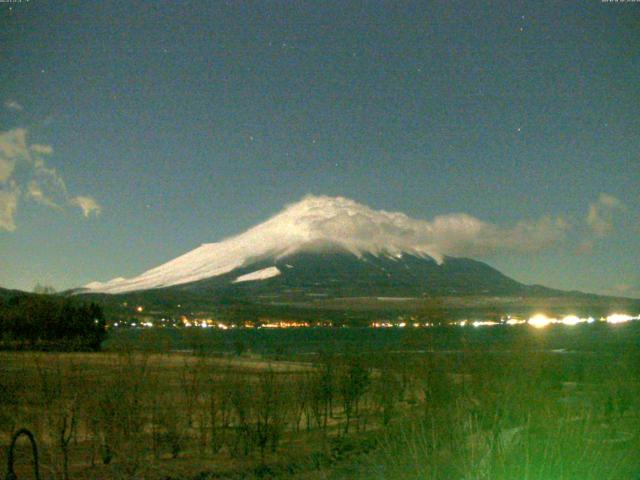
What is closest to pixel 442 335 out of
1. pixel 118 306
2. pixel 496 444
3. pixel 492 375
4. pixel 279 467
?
pixel 492 375

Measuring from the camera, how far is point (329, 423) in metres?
22.3

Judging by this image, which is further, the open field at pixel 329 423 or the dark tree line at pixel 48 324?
the dark tree line at pixel 48 324

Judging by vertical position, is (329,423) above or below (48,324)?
below

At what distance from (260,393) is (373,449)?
2.70 m

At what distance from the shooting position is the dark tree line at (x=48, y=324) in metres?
44.2

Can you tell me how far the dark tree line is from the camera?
44.2m

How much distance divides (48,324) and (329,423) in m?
31.0

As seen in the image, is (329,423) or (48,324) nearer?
(329,423)

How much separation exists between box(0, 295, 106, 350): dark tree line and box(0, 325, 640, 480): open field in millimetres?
23213

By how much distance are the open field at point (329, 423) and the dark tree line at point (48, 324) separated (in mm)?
23213

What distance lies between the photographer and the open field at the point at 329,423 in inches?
284

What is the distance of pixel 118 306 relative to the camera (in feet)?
447

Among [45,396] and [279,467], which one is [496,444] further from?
[45,396]

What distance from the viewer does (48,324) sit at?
48000mm
